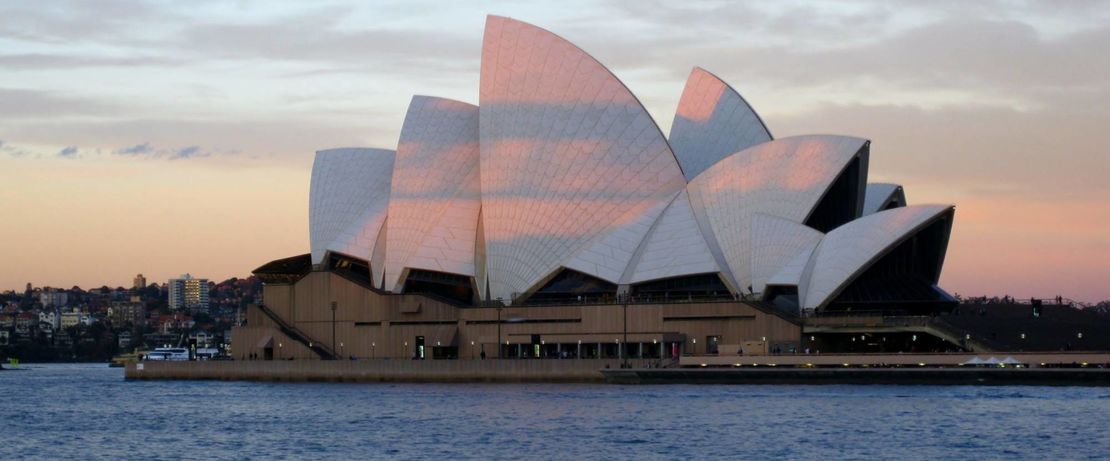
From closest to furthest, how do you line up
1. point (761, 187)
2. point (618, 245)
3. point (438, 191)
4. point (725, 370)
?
point (725, 370), point (761, 187), point (618, 245), point (438, 191)

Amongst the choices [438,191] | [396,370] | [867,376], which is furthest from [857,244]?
[396,370]

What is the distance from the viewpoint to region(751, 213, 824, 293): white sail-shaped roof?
79938 millimetres

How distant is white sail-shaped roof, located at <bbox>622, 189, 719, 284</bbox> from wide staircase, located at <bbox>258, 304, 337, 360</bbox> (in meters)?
18.0

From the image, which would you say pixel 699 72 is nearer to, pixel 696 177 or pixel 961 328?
pixel 696 177

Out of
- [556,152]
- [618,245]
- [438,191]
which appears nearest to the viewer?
[618,245]

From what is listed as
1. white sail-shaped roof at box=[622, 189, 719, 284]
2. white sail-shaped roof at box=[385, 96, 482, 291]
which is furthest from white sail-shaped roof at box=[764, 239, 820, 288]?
white sail-shaped roof at box=[385, 96, 482, 291]

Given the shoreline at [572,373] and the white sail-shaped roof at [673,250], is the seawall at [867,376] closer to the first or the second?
the shoreline at [572,373]

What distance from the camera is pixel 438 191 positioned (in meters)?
89.6

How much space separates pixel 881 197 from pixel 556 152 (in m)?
17.0

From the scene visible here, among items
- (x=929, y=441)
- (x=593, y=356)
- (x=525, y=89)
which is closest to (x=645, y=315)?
(x=593, y=356)

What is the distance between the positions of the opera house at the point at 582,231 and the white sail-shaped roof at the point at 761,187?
0.09m

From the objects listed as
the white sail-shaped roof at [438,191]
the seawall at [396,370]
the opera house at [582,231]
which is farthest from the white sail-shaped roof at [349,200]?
the seawall at [396,370]

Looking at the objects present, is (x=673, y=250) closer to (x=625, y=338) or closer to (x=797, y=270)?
(x=625, y=338)

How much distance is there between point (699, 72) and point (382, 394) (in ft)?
83.8
